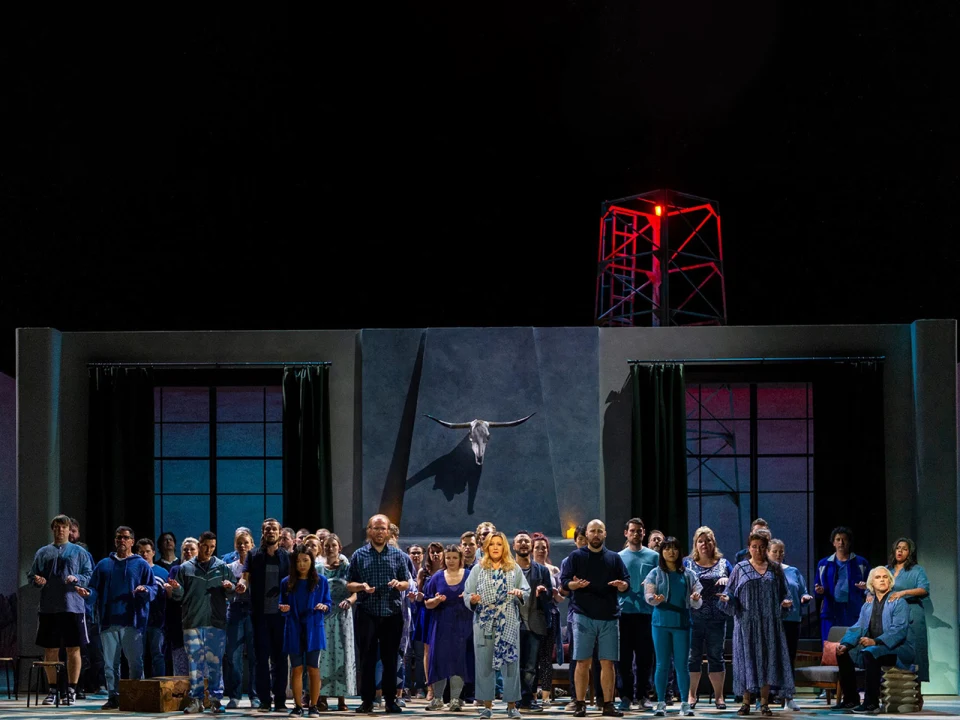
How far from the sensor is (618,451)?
13859 millimetres

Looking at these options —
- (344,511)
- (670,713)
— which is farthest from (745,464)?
(670,713)

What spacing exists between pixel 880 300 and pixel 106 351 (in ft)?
36.8

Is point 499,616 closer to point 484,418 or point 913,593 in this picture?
point 913,593

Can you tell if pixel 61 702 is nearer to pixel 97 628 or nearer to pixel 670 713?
pixel 97 628

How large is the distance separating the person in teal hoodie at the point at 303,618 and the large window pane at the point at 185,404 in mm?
9827

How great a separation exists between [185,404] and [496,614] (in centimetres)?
1078

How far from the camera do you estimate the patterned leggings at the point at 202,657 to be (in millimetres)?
10773

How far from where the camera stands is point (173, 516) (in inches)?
776

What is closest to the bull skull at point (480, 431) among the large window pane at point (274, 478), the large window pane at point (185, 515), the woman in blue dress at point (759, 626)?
the woman in blue dress at point (759, 626)

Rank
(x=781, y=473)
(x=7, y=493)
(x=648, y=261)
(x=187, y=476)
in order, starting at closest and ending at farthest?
(x=648, y=261), (x=7, y=493), (x=187, y=476), (x=781, y=473)

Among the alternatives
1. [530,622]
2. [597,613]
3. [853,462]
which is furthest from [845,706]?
[853,462]

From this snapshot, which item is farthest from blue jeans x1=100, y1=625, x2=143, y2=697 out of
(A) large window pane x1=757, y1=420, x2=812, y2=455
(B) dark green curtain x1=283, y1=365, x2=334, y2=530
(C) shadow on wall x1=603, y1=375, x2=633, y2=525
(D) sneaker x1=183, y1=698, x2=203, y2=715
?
(A) large window pane x1=757, y1=420, x2=812, y2=455

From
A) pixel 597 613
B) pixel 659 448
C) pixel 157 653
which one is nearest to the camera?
pixel 597 613

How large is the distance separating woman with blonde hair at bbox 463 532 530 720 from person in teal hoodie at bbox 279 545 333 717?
1.11 metres
